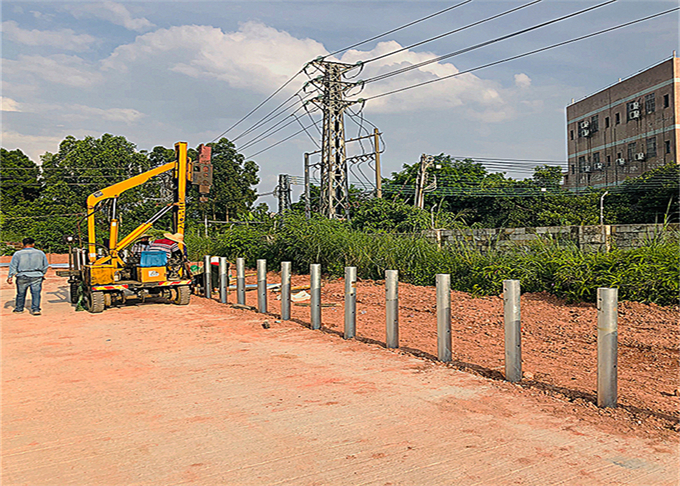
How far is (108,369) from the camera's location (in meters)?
6.47

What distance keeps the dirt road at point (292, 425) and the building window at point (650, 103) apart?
47487mm

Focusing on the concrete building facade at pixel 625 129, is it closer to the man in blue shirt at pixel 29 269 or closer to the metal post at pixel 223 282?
the metal post at pixel 223 282

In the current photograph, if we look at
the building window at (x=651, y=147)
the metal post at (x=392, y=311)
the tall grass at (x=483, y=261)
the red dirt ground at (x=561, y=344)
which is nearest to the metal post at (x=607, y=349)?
the red dirt ground at (x=561, y=344)

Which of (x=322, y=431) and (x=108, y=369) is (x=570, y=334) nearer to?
(x=322, y=431)

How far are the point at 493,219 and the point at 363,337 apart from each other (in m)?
40.0

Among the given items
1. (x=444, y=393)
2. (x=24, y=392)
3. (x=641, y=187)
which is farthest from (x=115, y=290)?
(x=641, y=187)

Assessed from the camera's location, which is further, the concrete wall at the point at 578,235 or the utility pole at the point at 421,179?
the utility pole at the point at 421,179

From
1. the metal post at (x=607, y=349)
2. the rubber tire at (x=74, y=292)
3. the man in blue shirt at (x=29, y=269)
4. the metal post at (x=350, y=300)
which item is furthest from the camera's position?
the rubber tire at (x=74, y=292)

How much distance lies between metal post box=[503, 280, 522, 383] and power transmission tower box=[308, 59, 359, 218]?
21.9m

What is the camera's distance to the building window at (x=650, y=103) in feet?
150

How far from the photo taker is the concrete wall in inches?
457

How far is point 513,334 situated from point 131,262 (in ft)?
33.1

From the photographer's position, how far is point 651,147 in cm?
4672

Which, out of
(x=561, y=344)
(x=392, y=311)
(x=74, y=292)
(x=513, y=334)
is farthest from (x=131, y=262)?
(x=513, y=334)
